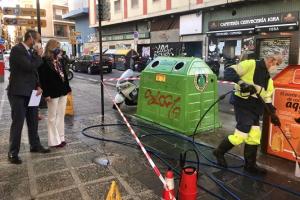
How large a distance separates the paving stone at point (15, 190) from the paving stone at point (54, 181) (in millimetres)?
147

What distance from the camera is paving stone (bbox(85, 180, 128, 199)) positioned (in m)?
3.62

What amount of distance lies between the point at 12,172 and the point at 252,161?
322 cm

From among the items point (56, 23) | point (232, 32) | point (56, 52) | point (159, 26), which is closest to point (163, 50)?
point (159, 26)

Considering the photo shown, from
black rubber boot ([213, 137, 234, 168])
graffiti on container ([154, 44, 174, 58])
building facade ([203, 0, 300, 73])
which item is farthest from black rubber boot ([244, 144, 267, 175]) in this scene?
graffiti on container ([154, 44, 174, 58])

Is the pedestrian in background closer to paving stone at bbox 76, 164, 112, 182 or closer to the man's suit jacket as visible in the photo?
paving stone at bbox 76, 164, 112, 182

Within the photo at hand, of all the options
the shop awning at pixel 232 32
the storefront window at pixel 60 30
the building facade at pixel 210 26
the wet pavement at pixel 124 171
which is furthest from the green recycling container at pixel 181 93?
the storefront window at pixel 60 30

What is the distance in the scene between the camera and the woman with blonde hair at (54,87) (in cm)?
496

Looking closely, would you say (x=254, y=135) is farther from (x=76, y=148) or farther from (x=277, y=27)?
(x=277, y=27)

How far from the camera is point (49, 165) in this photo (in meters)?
4.50

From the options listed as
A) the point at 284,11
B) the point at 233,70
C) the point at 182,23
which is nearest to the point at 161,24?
the point at 182,23

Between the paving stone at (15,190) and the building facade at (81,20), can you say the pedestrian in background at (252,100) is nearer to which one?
the paving stone at (15,190)

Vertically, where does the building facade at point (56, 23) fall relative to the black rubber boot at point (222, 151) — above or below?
above

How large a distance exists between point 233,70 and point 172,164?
5.19ft

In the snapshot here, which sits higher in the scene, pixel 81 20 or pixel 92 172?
pixel 81 20
